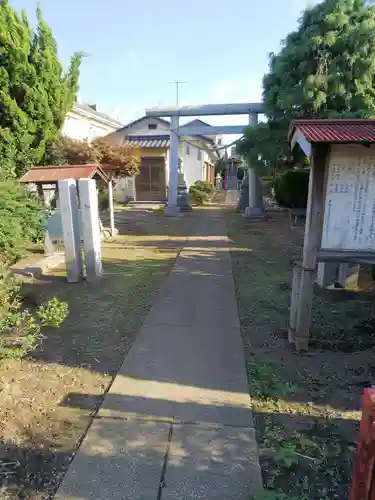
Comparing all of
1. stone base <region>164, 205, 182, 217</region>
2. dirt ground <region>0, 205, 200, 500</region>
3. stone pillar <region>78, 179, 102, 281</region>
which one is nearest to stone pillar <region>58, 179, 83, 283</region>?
stone pillar <region>78, 179, 102, 281</region>

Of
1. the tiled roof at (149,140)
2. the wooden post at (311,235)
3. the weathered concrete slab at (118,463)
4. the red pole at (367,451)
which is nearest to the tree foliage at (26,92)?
the wooden post at (311,235)

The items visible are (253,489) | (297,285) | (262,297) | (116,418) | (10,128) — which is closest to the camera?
(253,489)

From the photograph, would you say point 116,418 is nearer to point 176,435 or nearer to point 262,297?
point 176,435

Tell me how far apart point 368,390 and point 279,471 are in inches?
42.8

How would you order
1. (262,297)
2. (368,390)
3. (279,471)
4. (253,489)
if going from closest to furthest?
(368,390), (253,489), (279,471), (262,297)

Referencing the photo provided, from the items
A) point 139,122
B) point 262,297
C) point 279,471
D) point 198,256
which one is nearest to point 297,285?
point 262,297

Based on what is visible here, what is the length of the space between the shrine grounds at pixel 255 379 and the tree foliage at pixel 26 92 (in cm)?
532

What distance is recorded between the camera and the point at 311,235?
3.63 metres

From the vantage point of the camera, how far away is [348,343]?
4082mm

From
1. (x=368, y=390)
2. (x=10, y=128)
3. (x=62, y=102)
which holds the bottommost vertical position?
(x=368, y=390)

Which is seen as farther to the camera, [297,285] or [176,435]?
[297,285]

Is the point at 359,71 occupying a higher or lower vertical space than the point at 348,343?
higher

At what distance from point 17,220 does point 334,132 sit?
22.2ft

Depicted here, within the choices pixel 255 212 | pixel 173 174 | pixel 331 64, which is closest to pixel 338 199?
pixel 331 64
